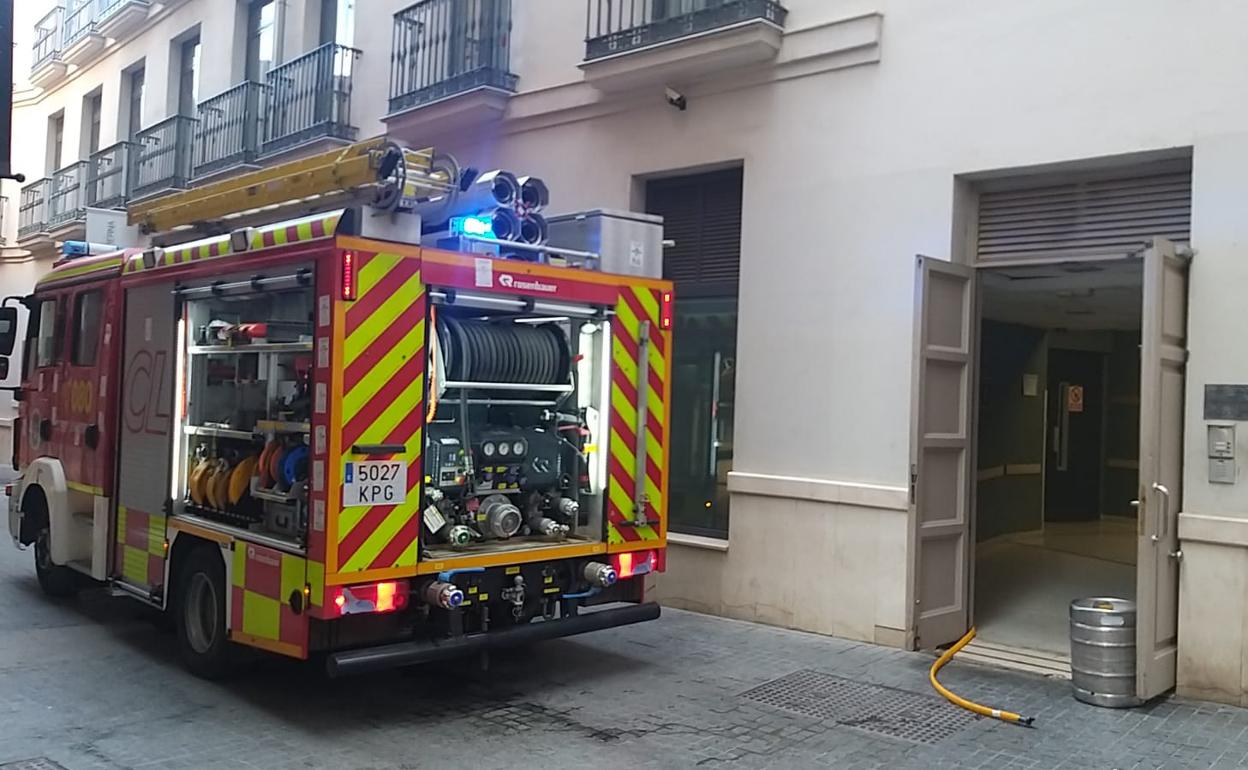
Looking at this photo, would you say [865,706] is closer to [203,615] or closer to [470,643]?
[470,643]

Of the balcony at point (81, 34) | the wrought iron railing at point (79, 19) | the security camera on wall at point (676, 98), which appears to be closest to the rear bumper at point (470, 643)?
the security camera on wall at point (676, 98)

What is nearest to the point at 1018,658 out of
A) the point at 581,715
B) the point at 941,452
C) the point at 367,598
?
the point at 941,452

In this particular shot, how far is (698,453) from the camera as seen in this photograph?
Result: 30.5 ft

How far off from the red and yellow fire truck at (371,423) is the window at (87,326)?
0.25 m

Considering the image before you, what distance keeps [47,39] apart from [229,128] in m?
11.0

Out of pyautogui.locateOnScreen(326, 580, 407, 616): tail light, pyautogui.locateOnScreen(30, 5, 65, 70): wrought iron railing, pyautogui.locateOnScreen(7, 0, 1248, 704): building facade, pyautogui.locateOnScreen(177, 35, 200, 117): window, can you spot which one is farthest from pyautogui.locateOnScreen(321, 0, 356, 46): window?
pyautogui.locateOnScreen(30, 5, 65, 70): wrought iron railing

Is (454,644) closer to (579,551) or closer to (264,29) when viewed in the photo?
(579,551)

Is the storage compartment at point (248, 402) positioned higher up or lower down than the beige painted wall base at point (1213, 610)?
higher up

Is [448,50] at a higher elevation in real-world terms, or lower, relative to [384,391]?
higher

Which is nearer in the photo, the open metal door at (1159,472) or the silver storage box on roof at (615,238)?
the open metal door at (1159,472)

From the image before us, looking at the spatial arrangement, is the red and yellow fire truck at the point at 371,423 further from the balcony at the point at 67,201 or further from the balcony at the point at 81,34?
the balcony at the point at 81,34

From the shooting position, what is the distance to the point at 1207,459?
6398mm

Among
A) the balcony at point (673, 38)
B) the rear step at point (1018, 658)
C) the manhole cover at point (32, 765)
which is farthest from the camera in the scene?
the balcony at point (673, 38)

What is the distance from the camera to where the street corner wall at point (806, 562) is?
301 inches
